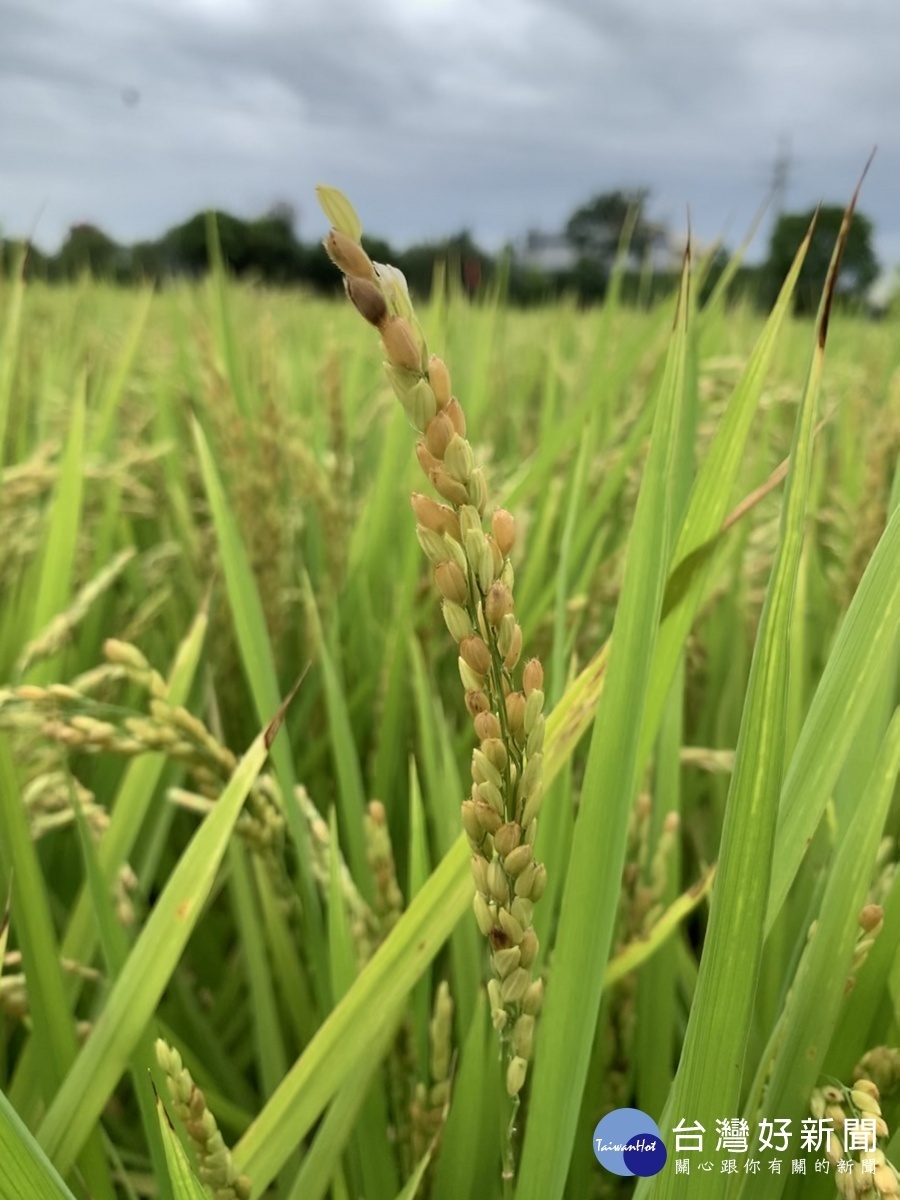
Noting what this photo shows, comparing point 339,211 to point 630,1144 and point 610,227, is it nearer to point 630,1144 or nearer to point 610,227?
point 630,1144

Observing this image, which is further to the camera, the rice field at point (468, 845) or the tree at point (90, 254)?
the tree at point (90, 254)

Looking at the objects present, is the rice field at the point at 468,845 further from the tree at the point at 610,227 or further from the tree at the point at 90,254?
the tree at the point at 90,254

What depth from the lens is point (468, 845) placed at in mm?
397

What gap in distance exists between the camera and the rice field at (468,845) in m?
0.31

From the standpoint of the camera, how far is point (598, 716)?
1.21 feet

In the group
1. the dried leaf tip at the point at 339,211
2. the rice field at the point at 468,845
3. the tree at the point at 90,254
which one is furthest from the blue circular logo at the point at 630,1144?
the tree at the point at 90,254

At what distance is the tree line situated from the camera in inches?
62.0

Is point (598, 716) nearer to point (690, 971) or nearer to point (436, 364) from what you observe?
point (436, 364)

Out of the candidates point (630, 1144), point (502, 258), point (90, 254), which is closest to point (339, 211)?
point (630, 1144)

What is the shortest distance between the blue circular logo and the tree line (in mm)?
361

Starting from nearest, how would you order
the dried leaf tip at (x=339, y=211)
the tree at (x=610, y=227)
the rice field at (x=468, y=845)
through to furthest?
the dried leaf tip at (x=339, y=211) < the rice field at (x=468, y=845) < the tree at (x=610, y=227)

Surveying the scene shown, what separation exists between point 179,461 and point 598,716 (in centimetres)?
115

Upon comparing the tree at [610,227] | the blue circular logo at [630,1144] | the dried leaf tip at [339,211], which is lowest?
the blue circular logo at [630,1144]

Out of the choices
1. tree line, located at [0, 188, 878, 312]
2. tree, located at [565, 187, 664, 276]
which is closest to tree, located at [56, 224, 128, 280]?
tree line, located at [0, 188, 878, 312]
